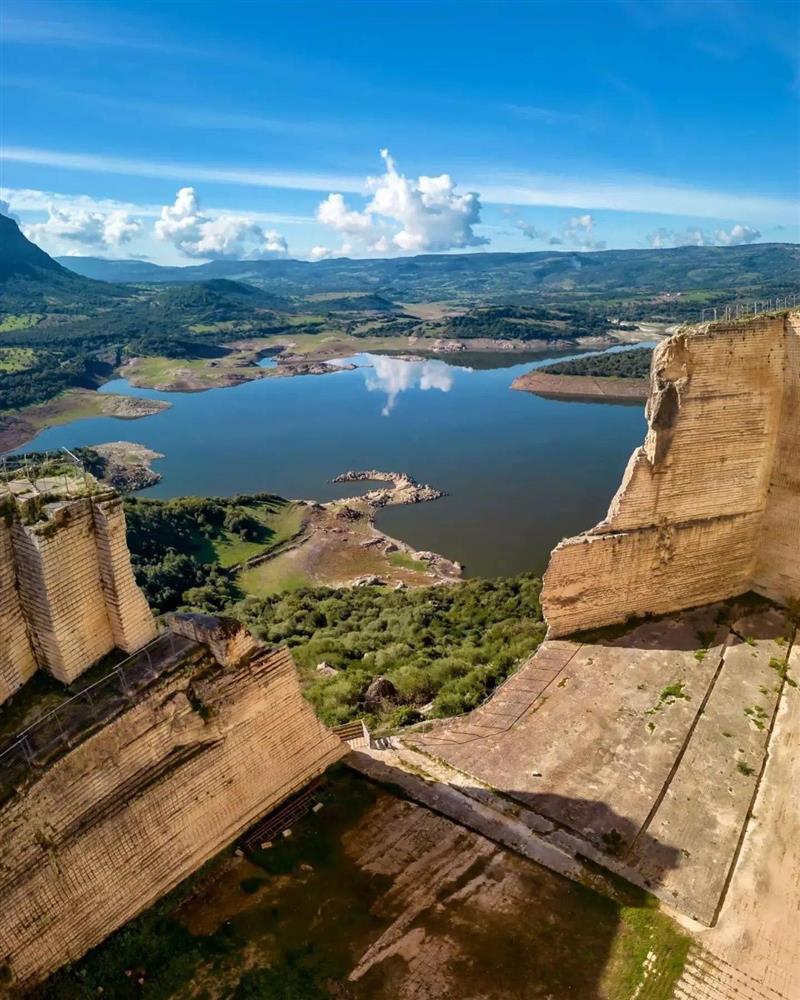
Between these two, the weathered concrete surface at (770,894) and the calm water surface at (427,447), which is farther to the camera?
the calm water surface at (427,447)

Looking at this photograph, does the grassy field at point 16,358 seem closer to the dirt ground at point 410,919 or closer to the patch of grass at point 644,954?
the dirt ground at point 410,919

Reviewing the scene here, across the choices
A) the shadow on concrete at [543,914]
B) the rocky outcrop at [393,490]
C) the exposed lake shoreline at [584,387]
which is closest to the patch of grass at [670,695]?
the shadow on concrete at [543,914]

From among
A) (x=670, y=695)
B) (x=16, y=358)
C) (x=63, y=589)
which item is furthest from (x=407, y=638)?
(x=16, y=358)

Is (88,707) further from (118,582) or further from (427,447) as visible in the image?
(427,447)

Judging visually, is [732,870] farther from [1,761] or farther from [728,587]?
[1,761]

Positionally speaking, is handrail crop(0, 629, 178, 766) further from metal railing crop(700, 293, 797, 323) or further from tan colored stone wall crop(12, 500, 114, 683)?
metal railing crop(700, 293, 797, 323)

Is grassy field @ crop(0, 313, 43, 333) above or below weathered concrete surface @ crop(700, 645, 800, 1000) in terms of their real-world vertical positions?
above

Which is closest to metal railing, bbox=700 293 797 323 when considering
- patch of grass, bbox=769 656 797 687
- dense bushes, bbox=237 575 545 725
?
patch of grass, bbox=769 656 797 687
